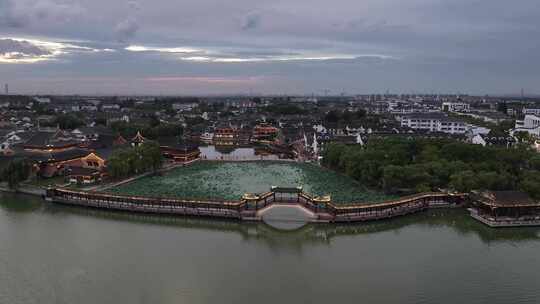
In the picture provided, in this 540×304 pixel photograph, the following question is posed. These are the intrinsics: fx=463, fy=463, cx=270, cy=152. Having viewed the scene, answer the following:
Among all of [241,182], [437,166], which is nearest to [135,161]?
[241,182]

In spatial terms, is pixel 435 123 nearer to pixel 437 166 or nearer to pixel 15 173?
pixel 437 166

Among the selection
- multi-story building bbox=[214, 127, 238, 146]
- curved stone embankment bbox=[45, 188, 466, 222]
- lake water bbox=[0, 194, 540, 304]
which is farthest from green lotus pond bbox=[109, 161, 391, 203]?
multi-story building bbox=[214, 127, 238, 146]

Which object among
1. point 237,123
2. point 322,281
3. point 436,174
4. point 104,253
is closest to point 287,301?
point 322,281

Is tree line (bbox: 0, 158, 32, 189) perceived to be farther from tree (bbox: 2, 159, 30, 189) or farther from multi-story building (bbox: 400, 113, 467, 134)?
multi-story building (bbox: 400, 113, 467, 134)

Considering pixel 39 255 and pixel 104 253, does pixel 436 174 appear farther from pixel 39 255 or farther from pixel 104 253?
pixel 39 255

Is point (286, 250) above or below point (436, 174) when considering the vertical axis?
below
